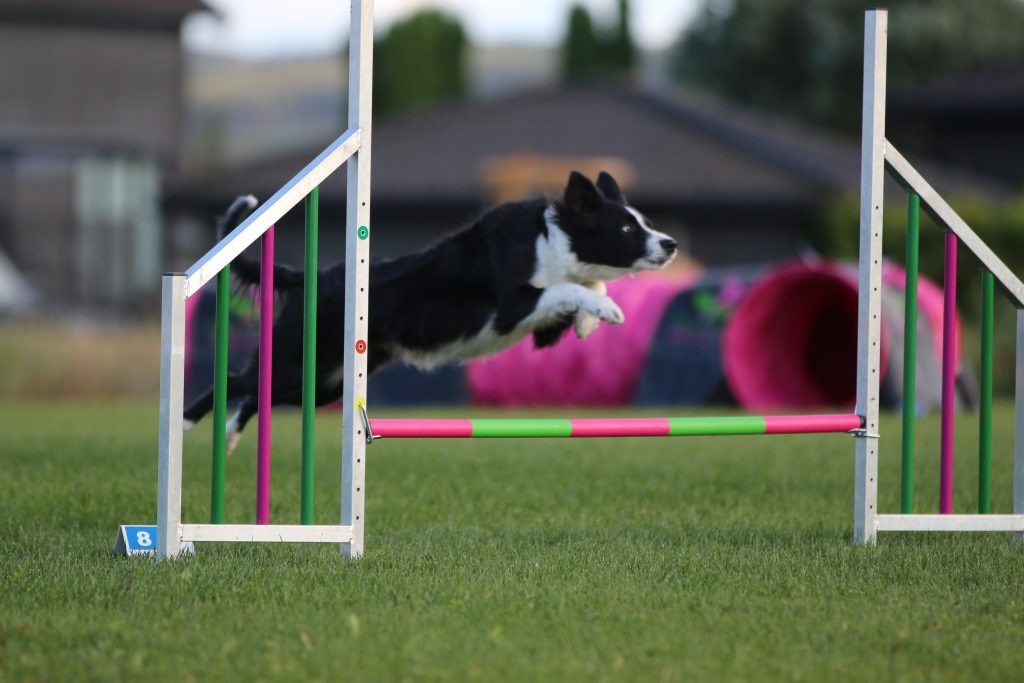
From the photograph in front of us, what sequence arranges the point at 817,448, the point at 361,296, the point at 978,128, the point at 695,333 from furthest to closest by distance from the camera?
the point at 978,128 → the point at 695,333 → the point at 817,448 → the point at 361,296

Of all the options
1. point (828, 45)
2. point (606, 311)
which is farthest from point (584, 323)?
point (828, 45)

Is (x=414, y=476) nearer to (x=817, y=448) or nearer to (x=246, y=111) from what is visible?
(x=817, y=448)

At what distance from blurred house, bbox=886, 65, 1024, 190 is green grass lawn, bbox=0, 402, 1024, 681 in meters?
21.9

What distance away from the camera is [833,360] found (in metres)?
13.7

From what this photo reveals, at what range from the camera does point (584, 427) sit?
463cm

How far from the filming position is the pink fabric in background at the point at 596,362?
1346 cm

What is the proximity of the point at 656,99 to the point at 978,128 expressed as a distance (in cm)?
703

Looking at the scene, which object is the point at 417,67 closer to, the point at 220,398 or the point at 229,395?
the point at 229,395

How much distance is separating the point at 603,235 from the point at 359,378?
3.59 ft

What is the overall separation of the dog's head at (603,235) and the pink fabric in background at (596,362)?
8.28m

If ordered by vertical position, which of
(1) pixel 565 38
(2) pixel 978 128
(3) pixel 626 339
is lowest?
(3) pixel 626 339

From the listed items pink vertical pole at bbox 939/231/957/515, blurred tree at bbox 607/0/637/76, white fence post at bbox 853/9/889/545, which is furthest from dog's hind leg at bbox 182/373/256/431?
blurred tree at bbox 607/0/637/76

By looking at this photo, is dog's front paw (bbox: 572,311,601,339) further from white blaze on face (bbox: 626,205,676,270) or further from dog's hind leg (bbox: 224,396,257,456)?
dog's hind leg (bbox: 224,396,257,456)

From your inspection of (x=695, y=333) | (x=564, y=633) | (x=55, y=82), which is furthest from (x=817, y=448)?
(x=55, y=82)
